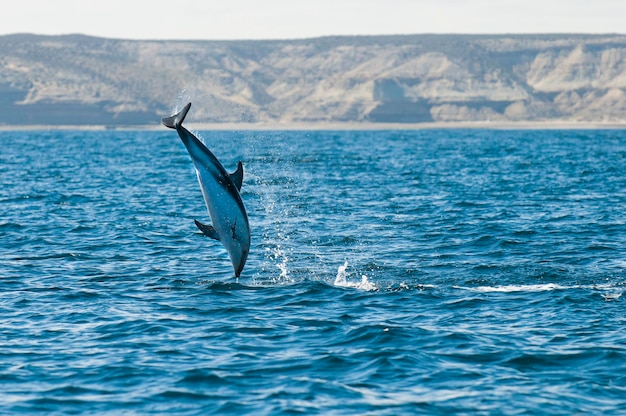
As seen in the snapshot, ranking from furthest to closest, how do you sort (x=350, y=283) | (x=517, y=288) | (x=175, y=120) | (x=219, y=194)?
1. (x=350, y=283)
2. (x=517, y=288)
3. (x=219, y=194)
4. (x=175, y=120)

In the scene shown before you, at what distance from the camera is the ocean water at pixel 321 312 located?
15625 mm

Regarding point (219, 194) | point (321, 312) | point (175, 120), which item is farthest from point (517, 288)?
point (175, 120)

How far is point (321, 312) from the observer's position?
21.3 meters

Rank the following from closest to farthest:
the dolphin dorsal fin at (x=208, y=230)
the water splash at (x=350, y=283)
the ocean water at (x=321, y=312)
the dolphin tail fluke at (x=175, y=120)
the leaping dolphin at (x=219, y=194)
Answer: the ocean water at (x=321, y=312) < the dolphin tail fluke at (x=175, y=120) < the leaping dolphin at (x=219, y=194) < the dolphin dorsal fin at (x=208, y=230) < the water splash at (x=350, y=283)

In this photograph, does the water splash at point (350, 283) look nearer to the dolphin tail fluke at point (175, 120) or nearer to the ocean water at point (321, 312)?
the ocean water at point (321, 312)

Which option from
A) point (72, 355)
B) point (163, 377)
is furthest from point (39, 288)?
point (163, 377)

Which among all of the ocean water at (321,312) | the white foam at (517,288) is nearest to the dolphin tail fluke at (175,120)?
the ocean water at (321,312)

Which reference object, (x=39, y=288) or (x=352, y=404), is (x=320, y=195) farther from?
(x=352, y=404)

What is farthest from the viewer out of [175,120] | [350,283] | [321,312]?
[350,283]

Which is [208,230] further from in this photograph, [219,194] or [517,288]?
[517,288]

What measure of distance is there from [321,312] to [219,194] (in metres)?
3.51

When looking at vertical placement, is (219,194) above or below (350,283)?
above

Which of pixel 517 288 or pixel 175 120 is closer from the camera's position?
pixel 175 120

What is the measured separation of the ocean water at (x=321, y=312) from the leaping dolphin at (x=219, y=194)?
1.80 m
